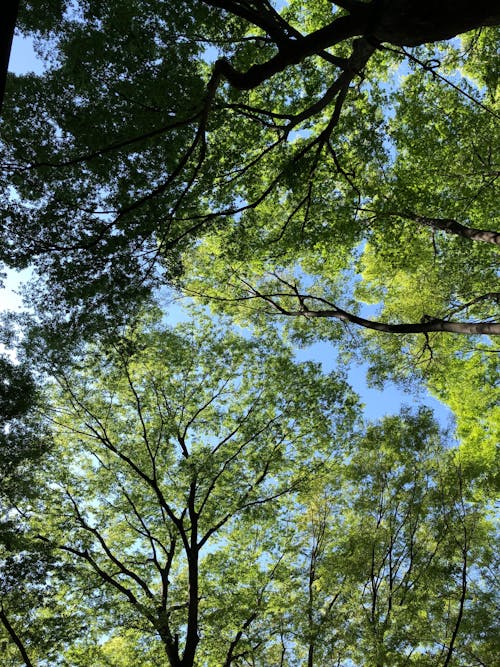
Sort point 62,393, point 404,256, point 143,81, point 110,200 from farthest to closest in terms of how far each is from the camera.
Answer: point 62,393 < point 404,256 < point 110,200 < point 143,81

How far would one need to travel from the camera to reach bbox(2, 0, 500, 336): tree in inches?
213

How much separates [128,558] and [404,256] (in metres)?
11.3

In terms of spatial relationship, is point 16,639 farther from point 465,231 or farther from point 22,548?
point 465,231

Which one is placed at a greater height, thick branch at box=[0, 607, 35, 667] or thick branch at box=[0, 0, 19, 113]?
thick branch at box=[0, 0, 19, 113]

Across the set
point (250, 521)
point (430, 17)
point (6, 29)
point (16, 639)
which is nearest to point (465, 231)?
point (430, 17)

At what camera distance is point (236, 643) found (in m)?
10.2

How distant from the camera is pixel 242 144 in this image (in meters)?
8.74

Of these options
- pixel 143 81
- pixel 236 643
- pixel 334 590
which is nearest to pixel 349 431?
pixel 334 590

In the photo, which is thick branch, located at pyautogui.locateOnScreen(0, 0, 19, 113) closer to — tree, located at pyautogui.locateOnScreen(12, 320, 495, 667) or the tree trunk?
the tree trunk

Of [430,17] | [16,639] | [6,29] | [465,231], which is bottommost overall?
[16,639]

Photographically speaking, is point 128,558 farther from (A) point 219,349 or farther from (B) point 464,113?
(B) point 464,113

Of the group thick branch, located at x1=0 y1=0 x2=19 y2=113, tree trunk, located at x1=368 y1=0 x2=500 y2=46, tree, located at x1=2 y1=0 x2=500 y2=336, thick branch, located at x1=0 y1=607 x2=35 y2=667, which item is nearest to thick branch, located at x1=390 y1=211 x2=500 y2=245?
tree, located at x1=2 y1=0 x2=500 y2=336

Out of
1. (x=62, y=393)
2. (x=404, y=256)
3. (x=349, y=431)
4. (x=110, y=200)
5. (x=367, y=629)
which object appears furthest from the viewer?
(x=349, y=431)

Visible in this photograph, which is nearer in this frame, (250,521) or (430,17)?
(430,17)
